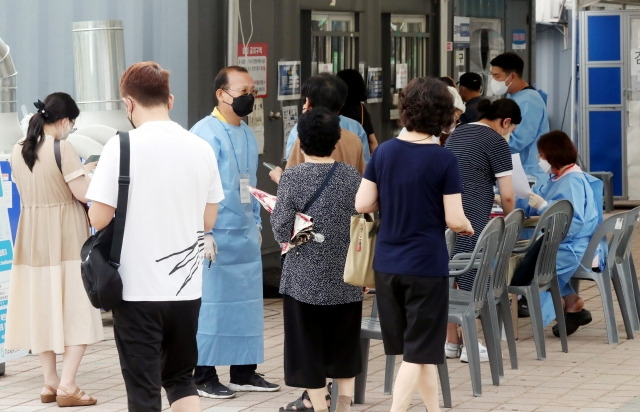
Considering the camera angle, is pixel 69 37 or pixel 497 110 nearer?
pixel 497 110

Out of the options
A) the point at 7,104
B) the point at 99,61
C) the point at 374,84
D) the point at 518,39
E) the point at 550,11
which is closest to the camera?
the point at 7,104

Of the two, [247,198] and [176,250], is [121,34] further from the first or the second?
[176,250]

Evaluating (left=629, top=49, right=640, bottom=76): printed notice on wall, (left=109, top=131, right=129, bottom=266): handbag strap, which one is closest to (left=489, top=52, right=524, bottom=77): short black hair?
(left=109, top=131, right=129, bottom=266): handbag strap

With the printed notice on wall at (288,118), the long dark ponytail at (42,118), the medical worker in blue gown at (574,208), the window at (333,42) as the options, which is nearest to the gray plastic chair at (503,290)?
the medical worker in blue gown at (574,208)

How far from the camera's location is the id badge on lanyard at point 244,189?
6.66 m

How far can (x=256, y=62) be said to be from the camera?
1014 centimetres

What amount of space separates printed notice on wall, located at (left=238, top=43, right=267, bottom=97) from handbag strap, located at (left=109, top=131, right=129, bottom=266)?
17.6 feet

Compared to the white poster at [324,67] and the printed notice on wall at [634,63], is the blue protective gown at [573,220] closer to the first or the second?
the white poster at [324,67]

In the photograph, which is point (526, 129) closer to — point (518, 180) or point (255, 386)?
point (518, 180)

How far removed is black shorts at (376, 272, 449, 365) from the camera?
17.9ft

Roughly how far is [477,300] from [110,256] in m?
2.74

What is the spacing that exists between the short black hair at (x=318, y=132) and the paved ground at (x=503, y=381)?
4.69 feet

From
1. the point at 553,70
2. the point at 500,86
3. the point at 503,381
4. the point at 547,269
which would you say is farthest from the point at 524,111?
the point at 553,70

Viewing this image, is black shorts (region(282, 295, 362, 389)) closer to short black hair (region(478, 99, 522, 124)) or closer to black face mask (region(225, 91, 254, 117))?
black face mask (region(225, 91, 254, 117))
